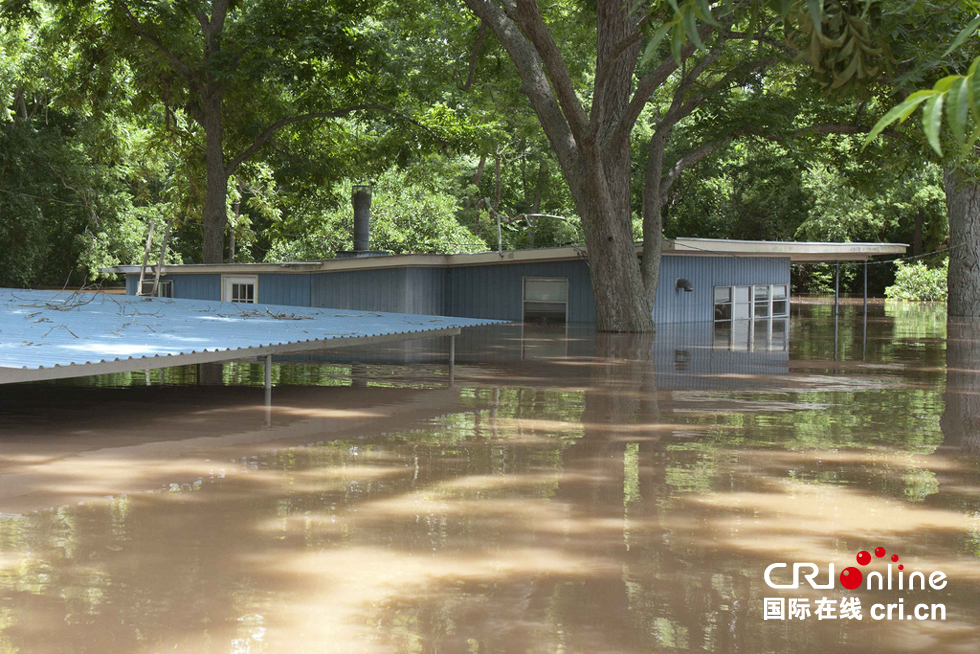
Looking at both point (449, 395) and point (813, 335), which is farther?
point (813, 335)

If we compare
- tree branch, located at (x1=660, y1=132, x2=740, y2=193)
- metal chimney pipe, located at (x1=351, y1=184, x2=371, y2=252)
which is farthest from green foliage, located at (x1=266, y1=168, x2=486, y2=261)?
tree branch, located at (x1=660, y1=132, x2=740, y2=193)

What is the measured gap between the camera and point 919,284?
47188 mm

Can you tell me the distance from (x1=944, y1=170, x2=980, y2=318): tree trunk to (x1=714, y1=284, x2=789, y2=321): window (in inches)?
210

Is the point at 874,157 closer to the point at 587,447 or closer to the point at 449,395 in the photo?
the point at 449,395

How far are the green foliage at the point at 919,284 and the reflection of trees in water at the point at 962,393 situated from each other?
24.6m

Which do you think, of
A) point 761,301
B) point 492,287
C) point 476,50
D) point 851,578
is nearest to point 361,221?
point 492,287

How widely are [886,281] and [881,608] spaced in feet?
167

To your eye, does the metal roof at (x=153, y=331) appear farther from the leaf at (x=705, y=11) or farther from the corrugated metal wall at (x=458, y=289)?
the corrugated metal wall at (x=458, y=289)

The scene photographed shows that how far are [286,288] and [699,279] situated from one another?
11992 millimetres

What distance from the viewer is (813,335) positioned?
961 inches

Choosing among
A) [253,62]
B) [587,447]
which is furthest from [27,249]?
[587,447]

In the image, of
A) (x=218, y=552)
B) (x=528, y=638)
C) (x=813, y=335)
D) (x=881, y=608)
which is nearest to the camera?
(x=528, y=638)

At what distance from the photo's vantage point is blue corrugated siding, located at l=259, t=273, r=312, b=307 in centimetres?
2684

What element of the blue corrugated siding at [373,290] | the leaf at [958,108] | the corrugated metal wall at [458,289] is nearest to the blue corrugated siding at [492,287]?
the corrugated metal wall at [458,289]
